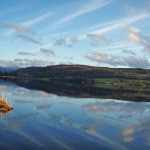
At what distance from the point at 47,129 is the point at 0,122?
5363 millimetres

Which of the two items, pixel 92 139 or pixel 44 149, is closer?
pixel 44 149

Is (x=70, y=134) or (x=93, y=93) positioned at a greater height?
(x=93, y=93)

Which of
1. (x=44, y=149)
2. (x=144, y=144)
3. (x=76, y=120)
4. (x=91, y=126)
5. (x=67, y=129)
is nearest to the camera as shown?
(x=44, y=149)

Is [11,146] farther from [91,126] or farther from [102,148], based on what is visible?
[91,126]

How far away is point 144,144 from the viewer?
2008cm

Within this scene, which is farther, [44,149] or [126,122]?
[126,122]

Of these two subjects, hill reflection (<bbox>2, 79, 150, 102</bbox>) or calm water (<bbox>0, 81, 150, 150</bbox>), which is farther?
hill reflection (<bbox>2, 79, 150, 102</bbox>)

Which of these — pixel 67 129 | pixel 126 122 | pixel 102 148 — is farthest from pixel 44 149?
pixel 126 122

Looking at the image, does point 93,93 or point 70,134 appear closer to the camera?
point 70,134

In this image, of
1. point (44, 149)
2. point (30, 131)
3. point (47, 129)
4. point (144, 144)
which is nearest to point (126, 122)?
point (144, 144)

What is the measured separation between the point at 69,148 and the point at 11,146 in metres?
4.53

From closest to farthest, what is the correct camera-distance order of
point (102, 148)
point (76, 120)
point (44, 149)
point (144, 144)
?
1. point (44, 149)
2. point (102, 148)
3. point (144, 144)
4. point (76, 120)

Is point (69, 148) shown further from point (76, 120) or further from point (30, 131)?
point (76, 120)

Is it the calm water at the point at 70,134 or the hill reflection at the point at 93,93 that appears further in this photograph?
the hill reflection at the point at 93,93
